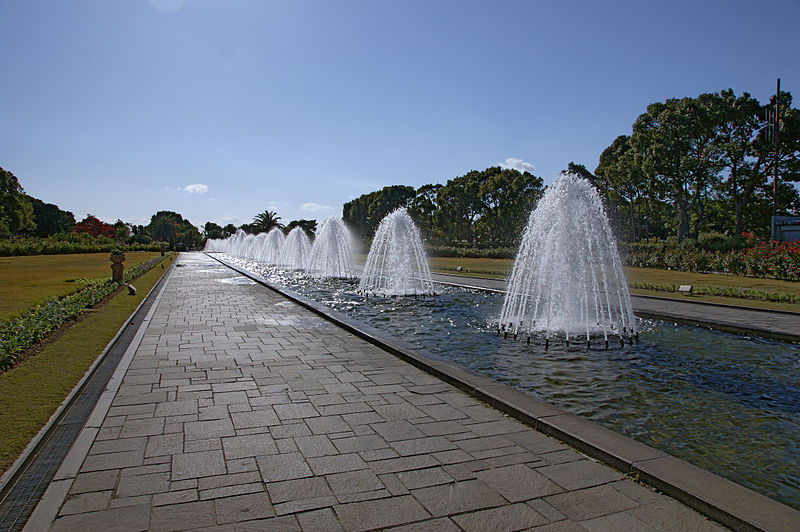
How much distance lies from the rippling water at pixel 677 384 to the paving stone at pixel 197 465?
3385 mm

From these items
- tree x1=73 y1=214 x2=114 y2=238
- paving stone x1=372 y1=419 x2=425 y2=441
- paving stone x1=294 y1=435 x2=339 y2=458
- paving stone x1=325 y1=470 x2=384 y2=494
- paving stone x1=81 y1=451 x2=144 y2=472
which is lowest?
paving stone x1=81 y1=451 x2=144 y2=472

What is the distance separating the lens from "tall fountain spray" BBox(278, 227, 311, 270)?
37.2 m

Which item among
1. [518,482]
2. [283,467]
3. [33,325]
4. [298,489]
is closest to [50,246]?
[33,325]

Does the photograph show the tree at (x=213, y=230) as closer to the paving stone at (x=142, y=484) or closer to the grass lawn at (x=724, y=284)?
the grass lawn at (x=724, y=284)

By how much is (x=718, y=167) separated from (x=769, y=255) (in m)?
15.0

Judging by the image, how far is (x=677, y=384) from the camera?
19.7ft

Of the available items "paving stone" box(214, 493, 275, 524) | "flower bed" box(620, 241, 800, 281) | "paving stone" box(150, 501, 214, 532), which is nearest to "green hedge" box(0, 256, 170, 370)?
"paving stone" box(150, 501, 214, 532)

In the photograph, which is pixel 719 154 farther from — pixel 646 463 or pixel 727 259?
pixel 646 463

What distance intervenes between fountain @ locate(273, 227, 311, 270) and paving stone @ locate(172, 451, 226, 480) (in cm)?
3274

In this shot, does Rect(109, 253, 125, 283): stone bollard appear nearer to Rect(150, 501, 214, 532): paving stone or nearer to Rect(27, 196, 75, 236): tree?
Rect(150, 501, 214, 532): paving stone

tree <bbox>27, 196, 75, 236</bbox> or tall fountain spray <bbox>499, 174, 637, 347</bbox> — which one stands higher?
tree <bbox>27, 196, 75, 236</bbox>

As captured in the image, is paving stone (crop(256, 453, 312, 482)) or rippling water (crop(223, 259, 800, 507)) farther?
rippling water (crop(223, 259, 800, 507))

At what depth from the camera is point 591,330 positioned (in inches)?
367

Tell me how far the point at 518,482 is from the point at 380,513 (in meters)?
0.96
